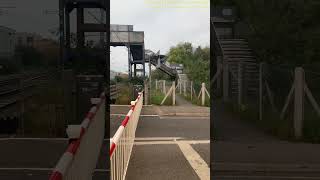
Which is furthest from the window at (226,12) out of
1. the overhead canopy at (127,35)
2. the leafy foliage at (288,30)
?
the overhead canopy at (127,35)

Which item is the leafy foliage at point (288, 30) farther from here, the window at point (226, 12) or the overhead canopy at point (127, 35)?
the overhead canopy at point (127, 35)

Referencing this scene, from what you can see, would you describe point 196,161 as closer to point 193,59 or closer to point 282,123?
point 282,123

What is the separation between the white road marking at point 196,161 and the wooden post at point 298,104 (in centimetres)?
256

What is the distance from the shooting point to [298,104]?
440 inches

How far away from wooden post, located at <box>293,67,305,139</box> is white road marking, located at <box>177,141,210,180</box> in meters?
2.56

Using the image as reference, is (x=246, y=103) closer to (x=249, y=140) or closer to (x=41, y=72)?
(x=249, y=140)

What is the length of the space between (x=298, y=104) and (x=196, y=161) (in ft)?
12.8

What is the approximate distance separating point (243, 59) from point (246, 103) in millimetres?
6840

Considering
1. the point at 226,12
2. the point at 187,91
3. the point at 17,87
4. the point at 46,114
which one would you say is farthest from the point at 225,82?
the point at 187,91

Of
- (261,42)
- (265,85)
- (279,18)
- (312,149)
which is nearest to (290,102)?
(265,85)

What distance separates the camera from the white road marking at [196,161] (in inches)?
287

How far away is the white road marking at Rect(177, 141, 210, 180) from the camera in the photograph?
7277 millimetres

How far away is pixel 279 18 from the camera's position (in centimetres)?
1658

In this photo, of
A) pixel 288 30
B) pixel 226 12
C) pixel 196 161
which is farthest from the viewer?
pixel 226 12
